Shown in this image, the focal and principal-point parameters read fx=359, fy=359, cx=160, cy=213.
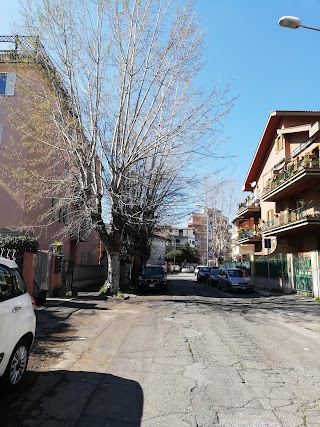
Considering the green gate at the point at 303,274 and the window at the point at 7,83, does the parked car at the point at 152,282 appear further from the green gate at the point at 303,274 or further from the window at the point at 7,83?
the window at the point at 7,83

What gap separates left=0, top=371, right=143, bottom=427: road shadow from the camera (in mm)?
3707

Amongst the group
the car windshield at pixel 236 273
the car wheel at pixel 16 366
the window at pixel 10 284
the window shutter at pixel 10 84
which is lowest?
the car wheel at pixel 16 366

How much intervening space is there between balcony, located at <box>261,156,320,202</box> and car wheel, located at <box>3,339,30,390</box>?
20.1m

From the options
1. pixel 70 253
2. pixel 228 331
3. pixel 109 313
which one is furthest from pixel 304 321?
pixel 70 253

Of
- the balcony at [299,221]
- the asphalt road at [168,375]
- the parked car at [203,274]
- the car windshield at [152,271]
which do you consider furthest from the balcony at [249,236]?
the asphalt road at [168,375]

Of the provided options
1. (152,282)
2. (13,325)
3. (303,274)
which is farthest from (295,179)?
(13,325)

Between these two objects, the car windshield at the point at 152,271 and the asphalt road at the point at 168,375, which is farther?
the car windshield at the point at 152,271

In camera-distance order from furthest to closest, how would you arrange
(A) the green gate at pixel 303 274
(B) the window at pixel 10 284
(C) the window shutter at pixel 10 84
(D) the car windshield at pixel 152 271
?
(D) the car windshield at pixel 152 271 < (A) the green gate at pixel 303 274 < (C) the window shutter at pixel 10 84 < (B) the window at pixel 10 284

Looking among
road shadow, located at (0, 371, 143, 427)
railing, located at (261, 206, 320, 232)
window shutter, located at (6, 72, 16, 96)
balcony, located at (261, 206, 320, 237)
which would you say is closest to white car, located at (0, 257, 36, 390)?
road shadow, located at (0, 371, 143, 427)

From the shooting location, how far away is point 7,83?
19188 mm

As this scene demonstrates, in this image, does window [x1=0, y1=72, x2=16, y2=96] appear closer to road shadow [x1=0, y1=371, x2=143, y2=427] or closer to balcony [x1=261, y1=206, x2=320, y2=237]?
road shadow [x1=0, y1=371, x2=143, y2=427]

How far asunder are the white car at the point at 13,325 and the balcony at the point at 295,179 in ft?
65.3

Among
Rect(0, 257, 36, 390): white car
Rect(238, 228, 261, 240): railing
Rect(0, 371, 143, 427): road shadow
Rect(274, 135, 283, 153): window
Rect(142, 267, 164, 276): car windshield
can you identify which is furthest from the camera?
Rect(238, 228, 261, 240): railing

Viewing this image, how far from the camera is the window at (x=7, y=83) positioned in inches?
750
